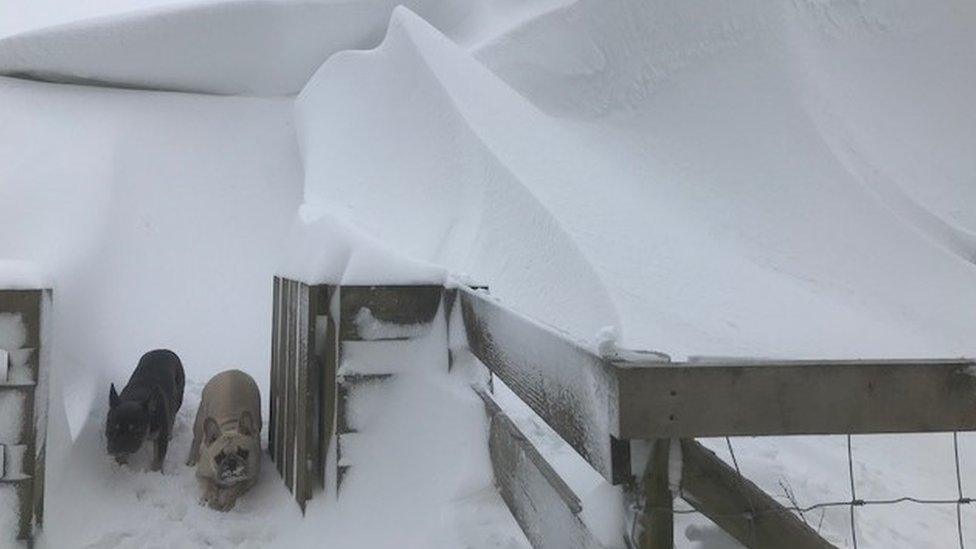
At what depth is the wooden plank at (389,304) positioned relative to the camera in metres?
2.54

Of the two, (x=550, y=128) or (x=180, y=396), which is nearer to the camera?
(x=180, y=396)

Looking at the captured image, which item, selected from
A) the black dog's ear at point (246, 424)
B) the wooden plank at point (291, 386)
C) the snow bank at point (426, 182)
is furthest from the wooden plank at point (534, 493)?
the snow bank at point (426, 182)

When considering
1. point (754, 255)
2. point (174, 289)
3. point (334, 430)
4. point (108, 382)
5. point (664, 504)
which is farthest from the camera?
point (754, 255)

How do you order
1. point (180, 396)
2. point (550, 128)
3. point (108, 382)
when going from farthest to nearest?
1. point (550, 128)
2. point (108, 382)
3. point (180, 396)

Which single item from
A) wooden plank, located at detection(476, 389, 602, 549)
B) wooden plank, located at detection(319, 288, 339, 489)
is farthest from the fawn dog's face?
wooden plank, located at detection(476, 389, 602, 549)

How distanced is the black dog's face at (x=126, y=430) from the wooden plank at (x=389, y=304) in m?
1.41

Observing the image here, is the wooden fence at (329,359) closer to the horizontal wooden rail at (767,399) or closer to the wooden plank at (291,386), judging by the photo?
the wooden plank at (291,386)

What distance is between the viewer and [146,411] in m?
3.33

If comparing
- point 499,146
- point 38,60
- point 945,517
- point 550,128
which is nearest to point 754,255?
point 550,128

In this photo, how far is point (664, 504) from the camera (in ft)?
3.71

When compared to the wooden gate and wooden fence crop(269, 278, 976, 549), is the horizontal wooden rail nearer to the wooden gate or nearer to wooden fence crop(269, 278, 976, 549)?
wooden fence crop(269, 278, 976, 549)

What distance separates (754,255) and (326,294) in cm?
522

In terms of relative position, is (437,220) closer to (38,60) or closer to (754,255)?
(754,255)

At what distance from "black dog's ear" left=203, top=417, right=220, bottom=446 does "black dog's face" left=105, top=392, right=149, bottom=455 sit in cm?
29
